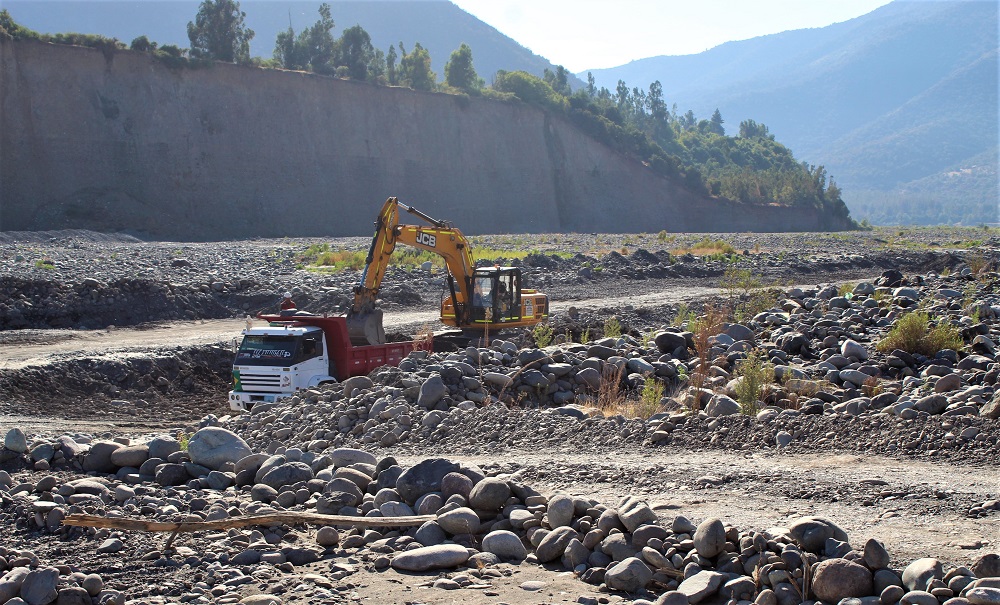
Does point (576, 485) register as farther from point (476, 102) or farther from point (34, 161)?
point (476, 102)

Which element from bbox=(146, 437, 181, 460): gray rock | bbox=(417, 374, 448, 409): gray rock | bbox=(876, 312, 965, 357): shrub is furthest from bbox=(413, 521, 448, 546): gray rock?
bbox=(876, 312, 965, 357): shrub

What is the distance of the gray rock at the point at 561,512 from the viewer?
268 inches

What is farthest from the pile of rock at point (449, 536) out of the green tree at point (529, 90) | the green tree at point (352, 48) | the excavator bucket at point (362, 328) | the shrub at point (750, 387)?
the green tree at point (352, 48)

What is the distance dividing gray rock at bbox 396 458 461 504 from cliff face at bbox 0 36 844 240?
49.1m

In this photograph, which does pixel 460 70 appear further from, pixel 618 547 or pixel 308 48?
pixel 618 547

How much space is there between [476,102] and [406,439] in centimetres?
7748

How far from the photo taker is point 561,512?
22.4ft

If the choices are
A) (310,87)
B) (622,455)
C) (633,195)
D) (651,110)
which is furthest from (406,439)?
(651,110)

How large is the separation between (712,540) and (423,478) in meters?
2.65

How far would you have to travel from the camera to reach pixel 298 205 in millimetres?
66375

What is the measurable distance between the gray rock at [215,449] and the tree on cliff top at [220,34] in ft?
229

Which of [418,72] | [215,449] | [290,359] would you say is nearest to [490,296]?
[290,359]

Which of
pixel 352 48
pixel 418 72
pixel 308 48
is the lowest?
pixel 418 72

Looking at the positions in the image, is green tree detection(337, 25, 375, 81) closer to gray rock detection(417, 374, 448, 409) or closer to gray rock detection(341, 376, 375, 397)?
gray rock detection(341, 376, 375, 397)
